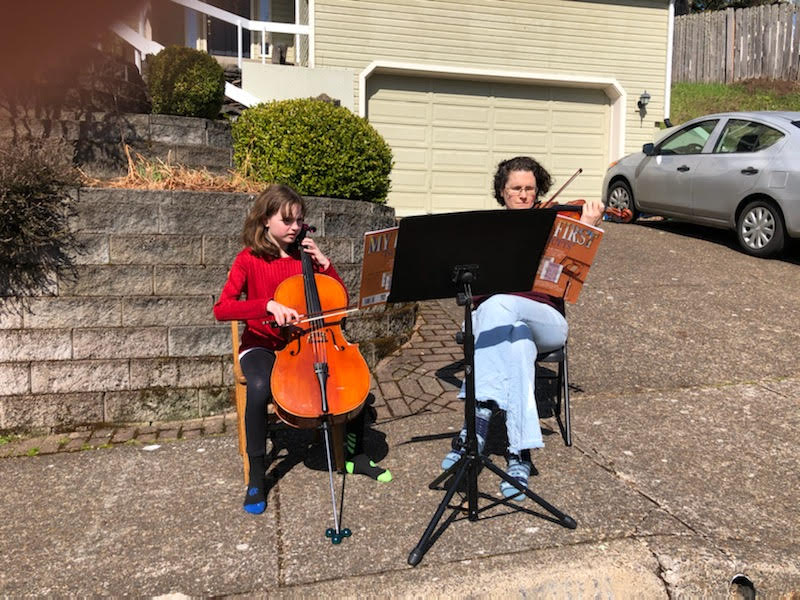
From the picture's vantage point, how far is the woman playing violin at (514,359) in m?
3.42

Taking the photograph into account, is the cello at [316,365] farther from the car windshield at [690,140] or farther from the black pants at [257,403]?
the car windshield at [690,140]

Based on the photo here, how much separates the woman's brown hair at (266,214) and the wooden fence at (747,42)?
64.9 feet

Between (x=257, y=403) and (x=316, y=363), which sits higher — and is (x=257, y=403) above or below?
below

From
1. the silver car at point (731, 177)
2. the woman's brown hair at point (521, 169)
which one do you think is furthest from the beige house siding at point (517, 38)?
the woman's brown hair at point (521, 169)

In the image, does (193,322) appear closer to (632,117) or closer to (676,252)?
(676,252)

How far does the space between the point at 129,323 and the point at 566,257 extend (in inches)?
110

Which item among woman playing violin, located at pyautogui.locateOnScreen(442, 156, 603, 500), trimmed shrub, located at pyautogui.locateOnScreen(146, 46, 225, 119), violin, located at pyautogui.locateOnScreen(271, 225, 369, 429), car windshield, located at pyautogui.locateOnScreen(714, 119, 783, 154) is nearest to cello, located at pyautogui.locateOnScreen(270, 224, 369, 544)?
violin, located at pyautogui.locateOnScreen(271, 225, 369, 429)

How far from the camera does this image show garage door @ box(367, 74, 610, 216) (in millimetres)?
10609

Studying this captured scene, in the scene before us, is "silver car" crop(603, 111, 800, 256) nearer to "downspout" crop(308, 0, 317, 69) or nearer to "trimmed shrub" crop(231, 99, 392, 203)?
"trimmed shrub" crop(231, 99, 392, 203)

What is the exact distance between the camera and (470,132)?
10992 millimetres

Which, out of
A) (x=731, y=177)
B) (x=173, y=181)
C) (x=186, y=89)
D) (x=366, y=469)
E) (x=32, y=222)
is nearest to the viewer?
(x=366, y=469)

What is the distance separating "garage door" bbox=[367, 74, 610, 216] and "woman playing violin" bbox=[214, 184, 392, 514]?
7.08m

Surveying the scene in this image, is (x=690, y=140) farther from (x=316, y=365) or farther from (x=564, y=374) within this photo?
(x=316, y=365)

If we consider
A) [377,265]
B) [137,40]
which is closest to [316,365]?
[377,265]
